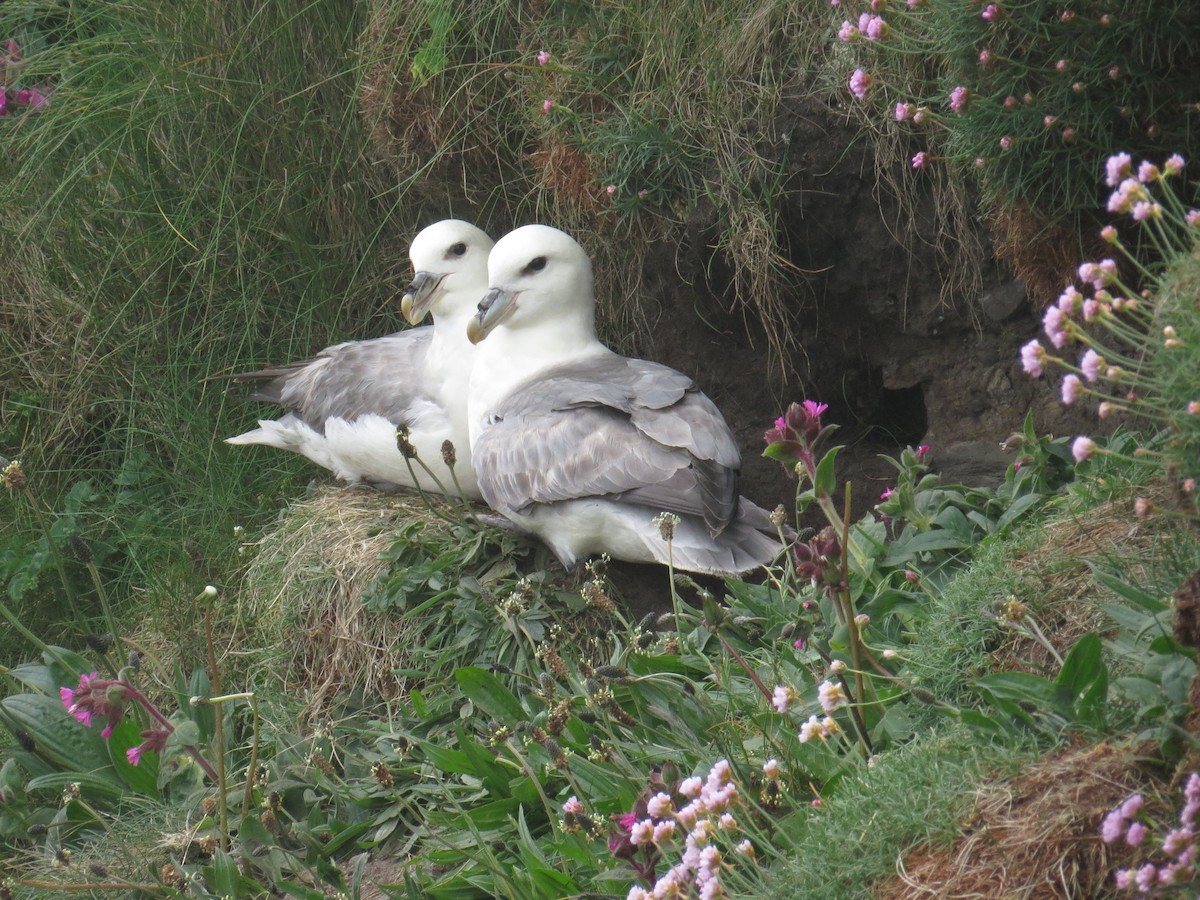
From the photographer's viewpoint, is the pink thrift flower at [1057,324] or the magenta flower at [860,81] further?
the magenta flower at [860,81]

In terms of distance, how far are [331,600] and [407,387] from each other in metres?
0.82

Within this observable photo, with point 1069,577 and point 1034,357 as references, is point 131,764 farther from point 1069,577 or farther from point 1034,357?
point 1034,357

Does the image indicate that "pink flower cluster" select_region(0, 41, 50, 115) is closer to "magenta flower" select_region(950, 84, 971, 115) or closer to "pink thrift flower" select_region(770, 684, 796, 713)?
"magenta flower" select_region(950, 84, 971, 115)

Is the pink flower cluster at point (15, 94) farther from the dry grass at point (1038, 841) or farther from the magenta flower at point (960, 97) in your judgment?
the dry grass at point (1038, 841)

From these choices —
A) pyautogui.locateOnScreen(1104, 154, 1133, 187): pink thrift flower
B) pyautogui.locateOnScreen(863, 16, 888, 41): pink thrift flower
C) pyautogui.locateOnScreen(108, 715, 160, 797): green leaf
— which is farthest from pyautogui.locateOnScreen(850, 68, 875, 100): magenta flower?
pyautogui.locateOnScreen(108, 715, 160, 797): green leaf

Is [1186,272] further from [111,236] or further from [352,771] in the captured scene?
[111,236]

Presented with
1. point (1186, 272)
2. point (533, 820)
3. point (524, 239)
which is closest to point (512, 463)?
point (524, 239)

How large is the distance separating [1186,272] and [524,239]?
244 centimetres

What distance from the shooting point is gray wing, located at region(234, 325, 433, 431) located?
4.28 meters

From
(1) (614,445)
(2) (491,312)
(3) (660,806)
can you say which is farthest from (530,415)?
(3) (660,806)

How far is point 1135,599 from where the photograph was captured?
197 cm

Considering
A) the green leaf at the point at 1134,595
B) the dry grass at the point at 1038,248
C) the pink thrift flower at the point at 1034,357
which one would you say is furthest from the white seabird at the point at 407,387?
the pink thrift flower at the point at 1034,357

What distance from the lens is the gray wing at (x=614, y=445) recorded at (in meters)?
3.34

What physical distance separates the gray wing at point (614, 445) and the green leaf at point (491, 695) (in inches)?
23.6
